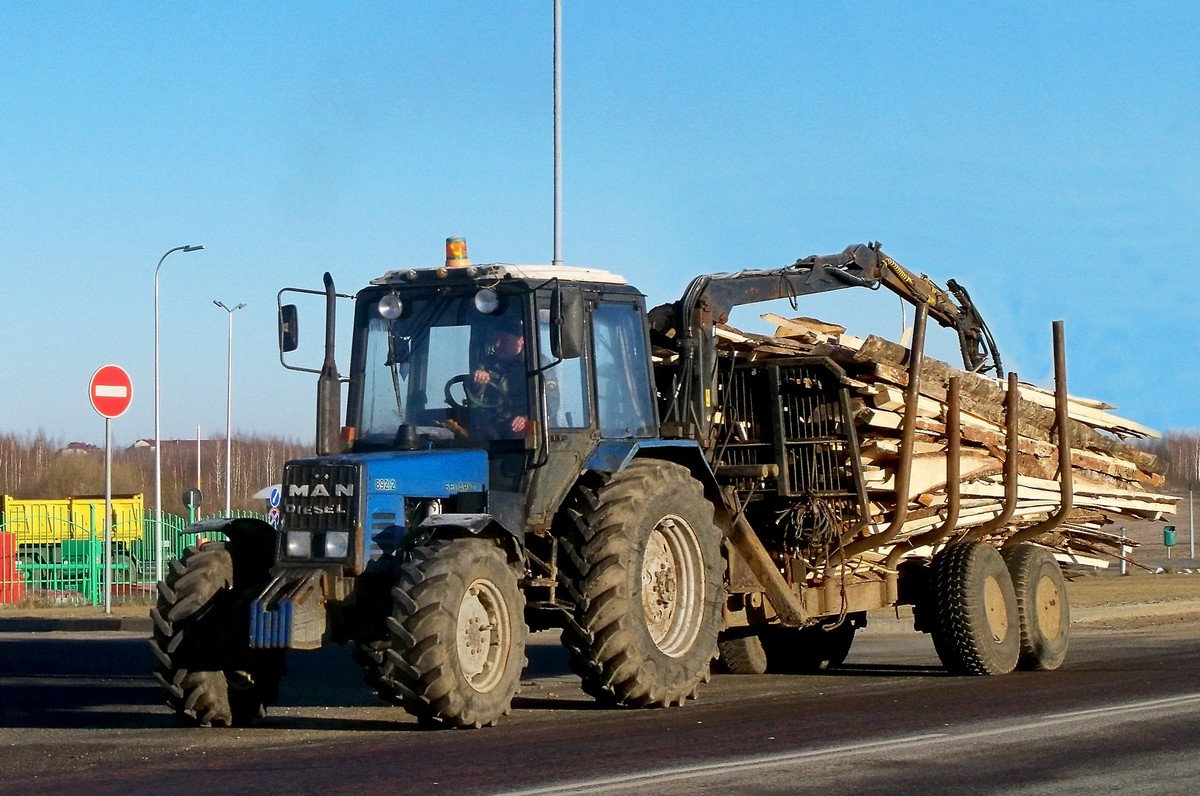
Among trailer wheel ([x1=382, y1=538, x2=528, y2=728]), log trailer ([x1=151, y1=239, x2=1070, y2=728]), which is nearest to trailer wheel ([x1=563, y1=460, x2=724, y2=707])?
log trailer ([x1=151, y1=239, x2=1070, y2=728])

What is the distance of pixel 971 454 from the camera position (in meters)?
14.9

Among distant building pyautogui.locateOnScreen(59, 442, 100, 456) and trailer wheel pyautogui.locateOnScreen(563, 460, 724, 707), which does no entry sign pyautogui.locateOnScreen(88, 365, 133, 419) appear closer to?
trailer wheel pyautogui.locateOnScreen(563, 460, 724, 707)

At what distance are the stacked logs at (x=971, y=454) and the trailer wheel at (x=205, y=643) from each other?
15.7ft

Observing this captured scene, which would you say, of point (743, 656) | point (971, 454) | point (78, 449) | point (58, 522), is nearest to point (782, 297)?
point (971, 454)

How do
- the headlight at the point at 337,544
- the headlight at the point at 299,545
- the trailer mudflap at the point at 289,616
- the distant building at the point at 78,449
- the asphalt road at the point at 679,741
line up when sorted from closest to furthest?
the asphalt road at the point at 679,741, the trailer mudflap at the point at 289,616, the headlight at the point at 337,544, the headlight at the point at 299,545, the distant building at the point at 78,449

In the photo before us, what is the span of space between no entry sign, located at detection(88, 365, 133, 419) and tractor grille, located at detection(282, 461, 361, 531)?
43.6 ft

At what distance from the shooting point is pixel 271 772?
838 centimetres

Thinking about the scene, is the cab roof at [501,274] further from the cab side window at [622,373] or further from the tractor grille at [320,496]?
the tractor grille at [320,496]

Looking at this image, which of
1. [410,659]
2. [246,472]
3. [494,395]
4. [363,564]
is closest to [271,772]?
[410,659]

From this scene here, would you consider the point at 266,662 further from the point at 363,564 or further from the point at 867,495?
the point at 867,495

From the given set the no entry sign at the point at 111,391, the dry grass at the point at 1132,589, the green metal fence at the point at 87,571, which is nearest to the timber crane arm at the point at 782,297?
the dry grass at the point at 1132,589

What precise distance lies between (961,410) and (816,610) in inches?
93.5

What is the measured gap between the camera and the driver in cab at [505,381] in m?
11.4

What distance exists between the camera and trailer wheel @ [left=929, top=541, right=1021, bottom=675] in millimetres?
14422
